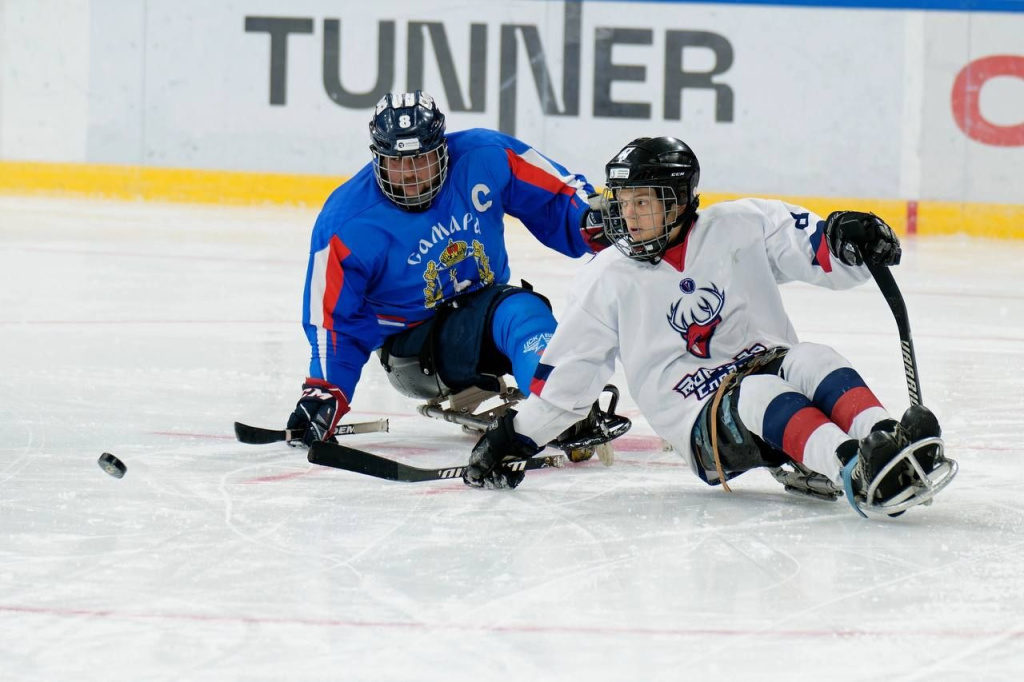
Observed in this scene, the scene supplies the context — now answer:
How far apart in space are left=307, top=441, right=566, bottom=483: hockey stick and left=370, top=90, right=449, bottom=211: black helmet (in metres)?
0.70

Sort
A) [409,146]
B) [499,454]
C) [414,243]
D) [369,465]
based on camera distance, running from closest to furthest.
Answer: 1. [499,454]
2. [369,465]
3. [409,146]
4. [414,243]

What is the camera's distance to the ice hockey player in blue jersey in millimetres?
3312

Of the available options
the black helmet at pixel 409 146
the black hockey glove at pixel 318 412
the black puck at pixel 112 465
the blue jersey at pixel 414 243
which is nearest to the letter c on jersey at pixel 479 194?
the blue jersey at pixel 414 243

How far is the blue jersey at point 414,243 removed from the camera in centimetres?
339

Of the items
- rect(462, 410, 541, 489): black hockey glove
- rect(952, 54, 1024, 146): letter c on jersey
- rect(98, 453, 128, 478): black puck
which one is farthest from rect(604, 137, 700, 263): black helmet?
rect(952, 54, 1024, 146): letter c on jersey

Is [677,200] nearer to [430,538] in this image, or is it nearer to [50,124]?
[430,538]

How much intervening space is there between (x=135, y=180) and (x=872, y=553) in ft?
26.8

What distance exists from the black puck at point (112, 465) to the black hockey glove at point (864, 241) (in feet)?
4.69

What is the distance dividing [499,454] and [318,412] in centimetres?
62

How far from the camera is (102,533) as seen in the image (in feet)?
8.17

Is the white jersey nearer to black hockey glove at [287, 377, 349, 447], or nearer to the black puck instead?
black hockey glove at [287, 377, 349, 447]

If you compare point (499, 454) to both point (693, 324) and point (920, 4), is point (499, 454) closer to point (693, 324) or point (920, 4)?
point (693, 324)

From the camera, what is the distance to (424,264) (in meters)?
3.44

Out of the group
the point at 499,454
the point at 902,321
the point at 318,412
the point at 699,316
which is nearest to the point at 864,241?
the point at 902,321
